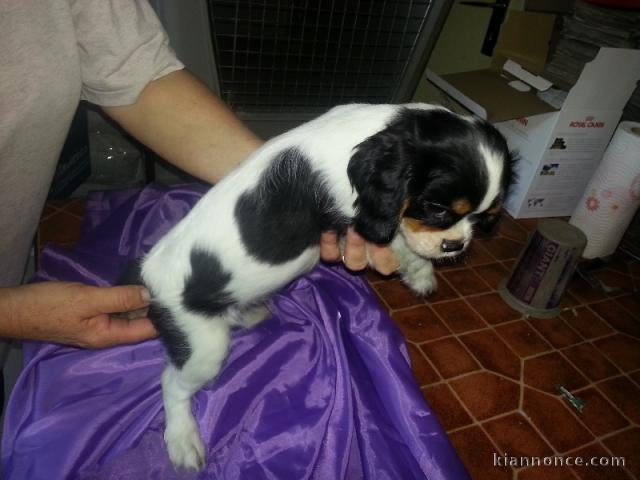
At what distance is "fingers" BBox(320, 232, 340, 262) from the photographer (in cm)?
130

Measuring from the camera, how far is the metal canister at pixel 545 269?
6.40ft

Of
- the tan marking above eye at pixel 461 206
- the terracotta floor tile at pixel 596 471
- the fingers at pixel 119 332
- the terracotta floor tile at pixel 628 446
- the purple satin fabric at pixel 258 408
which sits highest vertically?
the tan marking above eye at pixel 461 206

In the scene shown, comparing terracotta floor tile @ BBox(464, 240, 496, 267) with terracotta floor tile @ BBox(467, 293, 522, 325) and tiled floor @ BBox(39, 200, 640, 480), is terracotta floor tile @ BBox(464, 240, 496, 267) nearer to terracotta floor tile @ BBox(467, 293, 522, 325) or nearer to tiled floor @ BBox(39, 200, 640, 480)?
tiled floor @ BBox(39, 200, 640, 480)

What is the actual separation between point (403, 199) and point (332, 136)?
23 cm

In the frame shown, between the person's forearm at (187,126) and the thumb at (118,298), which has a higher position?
the person's forearm at (187,126)

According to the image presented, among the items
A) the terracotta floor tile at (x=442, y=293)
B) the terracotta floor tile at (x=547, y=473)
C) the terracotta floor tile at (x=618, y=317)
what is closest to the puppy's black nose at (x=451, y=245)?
the terracotta floor tile at (x=547, y=473)

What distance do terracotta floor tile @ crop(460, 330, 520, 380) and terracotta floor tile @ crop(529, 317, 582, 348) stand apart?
206 millimetres

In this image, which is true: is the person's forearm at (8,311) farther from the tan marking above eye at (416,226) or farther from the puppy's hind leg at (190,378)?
the tan marking above eye at (416,226)

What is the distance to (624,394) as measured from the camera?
182cm

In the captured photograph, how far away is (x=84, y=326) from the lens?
1172 mm

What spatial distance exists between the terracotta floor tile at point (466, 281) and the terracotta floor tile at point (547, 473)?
2.60ft

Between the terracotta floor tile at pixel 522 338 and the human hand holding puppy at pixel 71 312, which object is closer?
the human hand holding puppy at pixel 71 312

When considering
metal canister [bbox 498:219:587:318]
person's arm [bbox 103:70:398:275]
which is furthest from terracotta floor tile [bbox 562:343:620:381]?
person's arm [bbox 103:70:398:275]

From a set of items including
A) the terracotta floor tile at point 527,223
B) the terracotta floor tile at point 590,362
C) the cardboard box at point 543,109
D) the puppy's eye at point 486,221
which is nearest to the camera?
the puppy's eye at point 486,221
